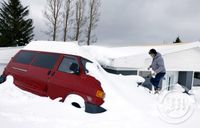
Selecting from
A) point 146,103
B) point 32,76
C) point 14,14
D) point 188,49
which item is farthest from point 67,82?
point 14,14

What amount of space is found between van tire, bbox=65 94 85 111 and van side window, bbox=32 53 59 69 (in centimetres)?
118

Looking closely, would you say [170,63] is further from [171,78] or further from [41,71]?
[41,71]

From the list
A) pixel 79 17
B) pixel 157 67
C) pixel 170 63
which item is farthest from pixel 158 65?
pixel 79 17

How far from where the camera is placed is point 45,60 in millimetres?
6500

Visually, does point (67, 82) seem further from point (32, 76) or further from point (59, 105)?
point (32, 76)

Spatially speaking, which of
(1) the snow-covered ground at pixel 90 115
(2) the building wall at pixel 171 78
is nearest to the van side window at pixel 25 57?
(1) the snow-covered ground at pixel 90 115

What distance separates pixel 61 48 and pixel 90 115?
8.13ft

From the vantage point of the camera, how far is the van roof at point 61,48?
6316 millimetres

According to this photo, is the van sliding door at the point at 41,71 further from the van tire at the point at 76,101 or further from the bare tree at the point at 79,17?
the bare tree at the point at 79,17

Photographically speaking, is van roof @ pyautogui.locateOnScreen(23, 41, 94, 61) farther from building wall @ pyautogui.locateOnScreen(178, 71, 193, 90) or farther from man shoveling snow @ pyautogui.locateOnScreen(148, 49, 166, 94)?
building wall @ pyautogui.locateOnScreen(178, 71, 193, 90)

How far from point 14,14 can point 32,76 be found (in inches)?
1148

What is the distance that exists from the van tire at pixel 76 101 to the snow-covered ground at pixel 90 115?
10cm

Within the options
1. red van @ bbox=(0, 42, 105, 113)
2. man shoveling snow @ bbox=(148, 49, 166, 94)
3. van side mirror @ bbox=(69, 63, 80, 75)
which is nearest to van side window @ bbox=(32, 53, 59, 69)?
red van @ bbox=(0, 42, 105, 113)

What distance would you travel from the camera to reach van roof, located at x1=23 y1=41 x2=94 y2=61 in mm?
6316
